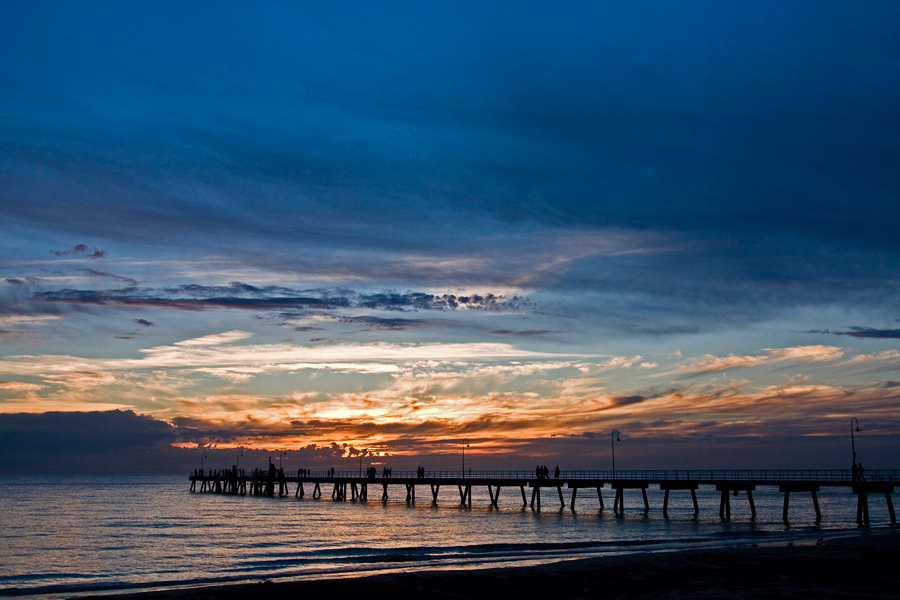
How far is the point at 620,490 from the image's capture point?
204 feet

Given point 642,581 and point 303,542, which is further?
point 303,542

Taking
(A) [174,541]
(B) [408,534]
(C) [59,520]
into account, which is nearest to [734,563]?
(B) [408,534]

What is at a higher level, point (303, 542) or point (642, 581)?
point (642, 581)

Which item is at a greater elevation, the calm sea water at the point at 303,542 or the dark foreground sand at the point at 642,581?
the dark foreground sand at the point at 642,581

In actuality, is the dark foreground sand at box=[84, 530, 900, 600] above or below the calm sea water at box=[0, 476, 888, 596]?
above

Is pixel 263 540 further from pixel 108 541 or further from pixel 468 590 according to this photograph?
pixel 468 590

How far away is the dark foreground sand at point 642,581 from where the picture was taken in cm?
2123

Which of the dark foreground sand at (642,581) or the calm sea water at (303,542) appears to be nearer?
the dark foreground sand at (642,581)

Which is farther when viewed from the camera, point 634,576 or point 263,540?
point 263,540

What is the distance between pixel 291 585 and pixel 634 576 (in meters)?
11.6

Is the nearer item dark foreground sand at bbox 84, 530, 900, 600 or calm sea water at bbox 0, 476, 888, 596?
dark foreground sand at bbox 84, 530, 900, 600

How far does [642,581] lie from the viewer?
23.2m

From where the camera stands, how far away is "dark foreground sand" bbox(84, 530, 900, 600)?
2123cm

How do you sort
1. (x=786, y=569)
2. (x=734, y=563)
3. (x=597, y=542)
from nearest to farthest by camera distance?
(x=786, y=569), (x=734, y=563), (x=597, y=542)
